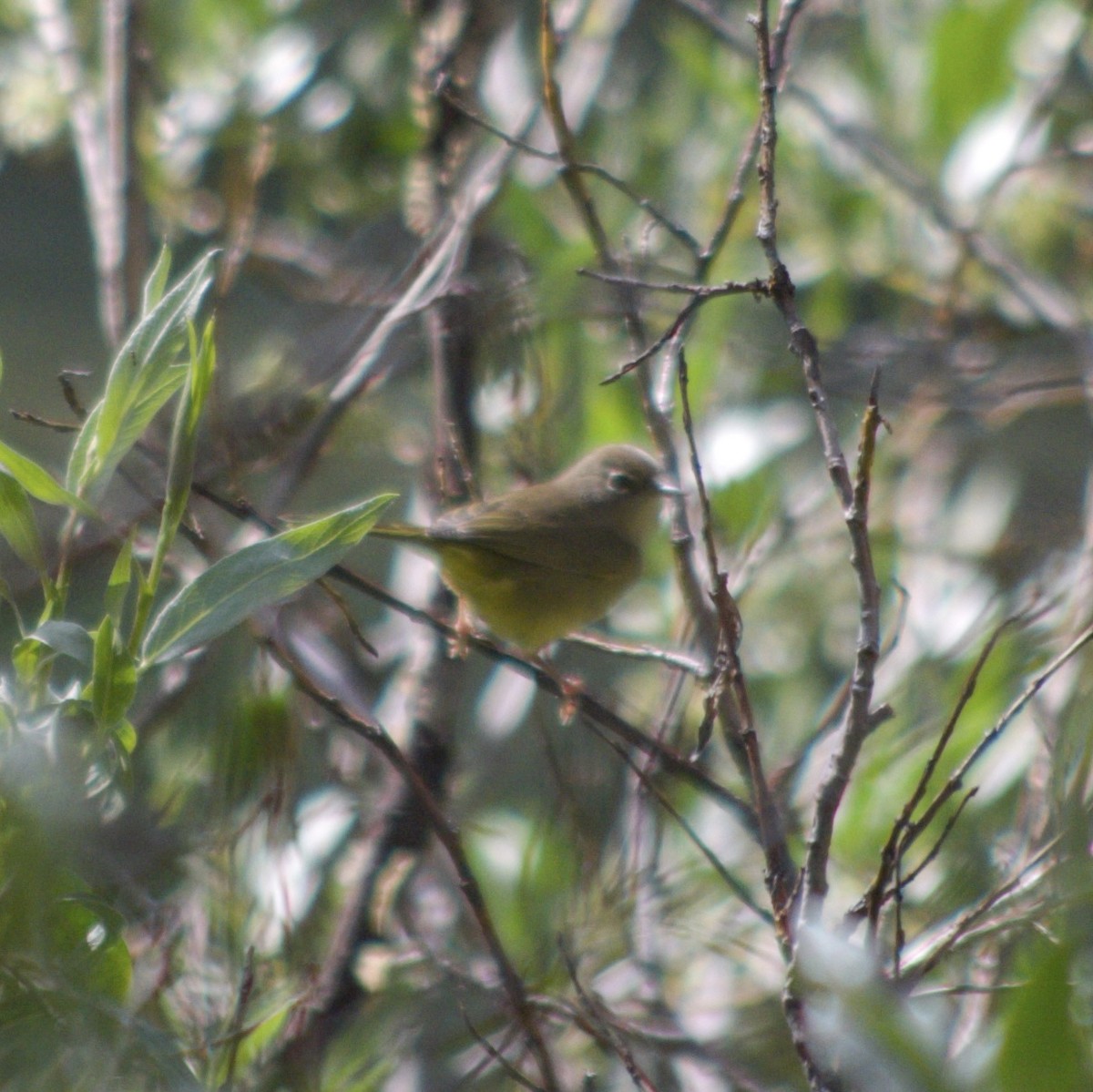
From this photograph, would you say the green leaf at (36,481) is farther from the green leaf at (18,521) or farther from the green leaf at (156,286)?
the green leaf at (156,286)

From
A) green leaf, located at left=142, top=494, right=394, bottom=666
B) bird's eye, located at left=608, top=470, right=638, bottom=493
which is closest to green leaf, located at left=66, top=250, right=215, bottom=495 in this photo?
green leaf, located at left=142, top=494, right=394, bottom=666

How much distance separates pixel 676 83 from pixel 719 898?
2.79m

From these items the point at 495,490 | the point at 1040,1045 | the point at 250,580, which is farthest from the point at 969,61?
the point at 1040,1045

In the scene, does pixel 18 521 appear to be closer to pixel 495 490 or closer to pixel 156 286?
pixel 156 286

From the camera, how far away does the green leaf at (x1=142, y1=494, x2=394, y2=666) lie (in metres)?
1.20

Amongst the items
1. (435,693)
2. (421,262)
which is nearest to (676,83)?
(421,262)

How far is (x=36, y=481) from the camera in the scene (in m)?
1.21

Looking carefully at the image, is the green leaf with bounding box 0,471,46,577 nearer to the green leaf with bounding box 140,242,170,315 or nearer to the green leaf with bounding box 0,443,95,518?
the green leaf with bounding box 0,443,95,518

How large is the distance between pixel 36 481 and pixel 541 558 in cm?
232

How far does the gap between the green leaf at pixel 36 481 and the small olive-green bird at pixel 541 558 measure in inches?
70.0

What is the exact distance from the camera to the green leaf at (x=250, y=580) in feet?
3.93

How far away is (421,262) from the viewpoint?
280cm

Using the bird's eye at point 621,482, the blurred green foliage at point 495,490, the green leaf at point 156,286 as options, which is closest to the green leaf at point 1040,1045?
the blurred green foliage at point 495,490

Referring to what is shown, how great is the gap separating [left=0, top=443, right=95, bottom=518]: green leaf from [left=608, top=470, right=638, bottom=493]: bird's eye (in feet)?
9.01
